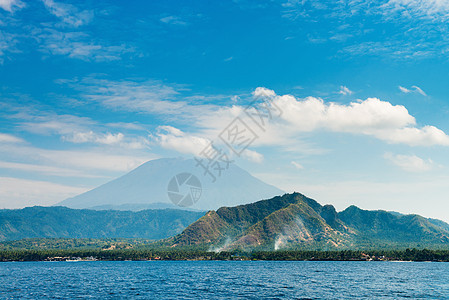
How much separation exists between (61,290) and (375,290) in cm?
13134

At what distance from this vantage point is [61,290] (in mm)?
161750

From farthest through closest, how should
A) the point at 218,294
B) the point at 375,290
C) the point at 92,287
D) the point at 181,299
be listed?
the point at 92,287
the point at 375,290
the point at 218,294
the point at 181,299

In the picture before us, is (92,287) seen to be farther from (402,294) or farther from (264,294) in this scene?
(402,294)

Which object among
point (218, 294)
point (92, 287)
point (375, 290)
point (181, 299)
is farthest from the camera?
point (92, 287)

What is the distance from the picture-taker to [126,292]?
152m

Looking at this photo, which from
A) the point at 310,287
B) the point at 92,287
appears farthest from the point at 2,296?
the point at 310,287

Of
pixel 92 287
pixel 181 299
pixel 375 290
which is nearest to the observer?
pixel 181 299

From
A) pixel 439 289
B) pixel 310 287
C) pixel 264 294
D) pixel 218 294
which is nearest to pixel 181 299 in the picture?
pixel 218 294

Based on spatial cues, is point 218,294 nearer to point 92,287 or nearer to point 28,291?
point 92,287

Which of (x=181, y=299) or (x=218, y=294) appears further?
(x=218, y=294)

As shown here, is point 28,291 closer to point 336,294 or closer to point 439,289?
point 336,294

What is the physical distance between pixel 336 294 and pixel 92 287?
106m

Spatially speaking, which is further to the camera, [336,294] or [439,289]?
[439,289]

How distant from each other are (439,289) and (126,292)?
128243 mm
